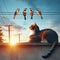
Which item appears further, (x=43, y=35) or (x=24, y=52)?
(x=43, y=35)

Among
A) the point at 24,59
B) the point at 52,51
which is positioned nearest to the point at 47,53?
the point at 52,51

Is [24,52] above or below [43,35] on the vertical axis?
below

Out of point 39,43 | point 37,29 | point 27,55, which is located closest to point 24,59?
point 27,55

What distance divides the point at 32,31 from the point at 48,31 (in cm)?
151

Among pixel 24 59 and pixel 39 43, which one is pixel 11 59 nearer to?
pixel 24 59

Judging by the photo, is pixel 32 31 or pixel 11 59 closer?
pixel 11 59

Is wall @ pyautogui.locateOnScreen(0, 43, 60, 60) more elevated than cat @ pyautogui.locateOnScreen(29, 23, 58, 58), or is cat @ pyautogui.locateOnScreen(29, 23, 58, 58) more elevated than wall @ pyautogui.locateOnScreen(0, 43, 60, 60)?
cat @ pyautogui.locateOnScreen(29, 23, 58, 58)

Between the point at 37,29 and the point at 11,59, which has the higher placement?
the point at 37,29

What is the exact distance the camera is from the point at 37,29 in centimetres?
2695

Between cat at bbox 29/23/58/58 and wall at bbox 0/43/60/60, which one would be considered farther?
cat at bbox 29/23/58/58

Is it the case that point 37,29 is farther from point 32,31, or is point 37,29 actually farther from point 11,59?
point 11,59

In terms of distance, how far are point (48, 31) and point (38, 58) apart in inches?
140

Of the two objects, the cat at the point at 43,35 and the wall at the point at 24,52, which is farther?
the cat at the point at 43,35

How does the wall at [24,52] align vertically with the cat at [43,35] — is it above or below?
below
